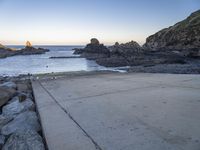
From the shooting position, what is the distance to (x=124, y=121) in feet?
9.44

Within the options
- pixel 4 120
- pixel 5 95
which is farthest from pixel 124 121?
pixel 5 95

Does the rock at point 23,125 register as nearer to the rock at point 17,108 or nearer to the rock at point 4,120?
the rock at point 4,120

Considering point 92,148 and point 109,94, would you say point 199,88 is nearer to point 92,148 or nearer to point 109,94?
point 109,94

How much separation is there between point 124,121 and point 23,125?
1598mm

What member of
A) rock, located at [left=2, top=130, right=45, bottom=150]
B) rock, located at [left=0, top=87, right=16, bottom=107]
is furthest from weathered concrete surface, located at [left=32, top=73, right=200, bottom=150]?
rock, located at [left=0, top=87, right=16, bottom=107]

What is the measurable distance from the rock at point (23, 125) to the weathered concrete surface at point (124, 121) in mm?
173

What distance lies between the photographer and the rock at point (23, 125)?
10.7 ft

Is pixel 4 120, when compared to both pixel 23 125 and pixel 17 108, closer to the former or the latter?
pixel 17 108

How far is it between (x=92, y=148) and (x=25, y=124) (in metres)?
1.64

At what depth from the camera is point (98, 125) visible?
2.79m

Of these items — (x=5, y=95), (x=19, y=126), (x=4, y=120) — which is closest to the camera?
(x=19, y=126)

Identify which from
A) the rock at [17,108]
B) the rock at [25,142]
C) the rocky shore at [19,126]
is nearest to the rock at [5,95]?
the rocky shore at [19,126]

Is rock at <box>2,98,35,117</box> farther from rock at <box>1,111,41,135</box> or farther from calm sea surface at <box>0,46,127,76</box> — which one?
calm sea surface at <box>0,46,127,76</box>

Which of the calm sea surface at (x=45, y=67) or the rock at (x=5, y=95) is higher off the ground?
the rock at (x=5, y=95)
